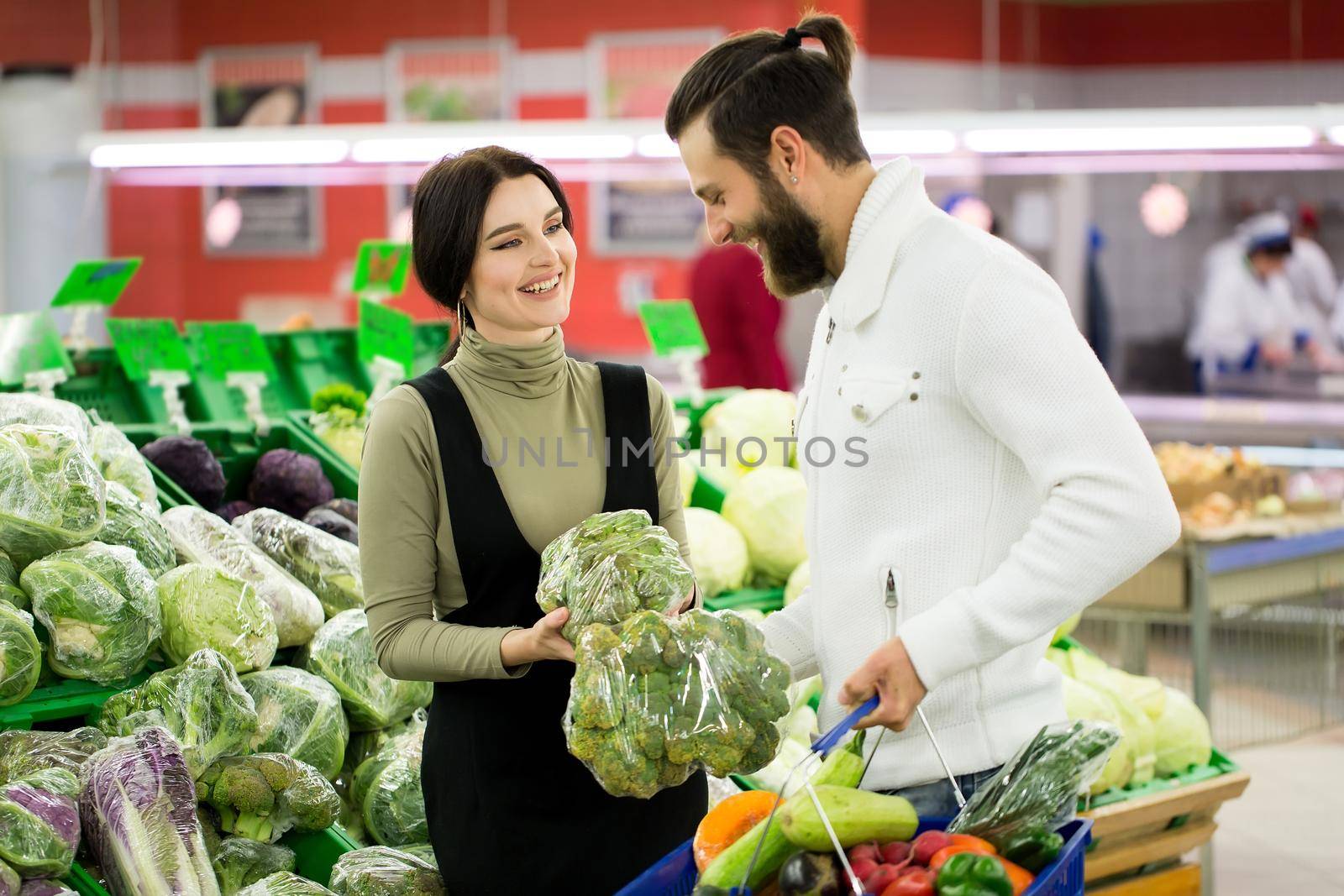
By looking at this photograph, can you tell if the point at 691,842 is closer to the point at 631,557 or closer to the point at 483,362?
the point at 631,557

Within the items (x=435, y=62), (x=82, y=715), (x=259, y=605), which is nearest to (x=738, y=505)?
(x=259, y=605)

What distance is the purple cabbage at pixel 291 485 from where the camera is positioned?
318 centimetres

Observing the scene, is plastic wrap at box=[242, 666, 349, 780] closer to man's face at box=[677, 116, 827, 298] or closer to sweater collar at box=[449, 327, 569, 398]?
sweater collar at box=[449, 327, 569, 398]

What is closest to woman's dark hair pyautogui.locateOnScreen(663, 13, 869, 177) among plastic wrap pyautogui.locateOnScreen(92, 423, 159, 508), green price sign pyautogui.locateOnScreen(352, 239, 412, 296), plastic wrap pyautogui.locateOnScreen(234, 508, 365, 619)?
plastic wrap pyautogui.locateOnScreen(234, 508, 365, 619)

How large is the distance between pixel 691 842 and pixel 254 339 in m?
2.44

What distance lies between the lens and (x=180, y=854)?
2.03 meters

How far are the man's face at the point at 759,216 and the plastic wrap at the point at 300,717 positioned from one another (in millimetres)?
1310

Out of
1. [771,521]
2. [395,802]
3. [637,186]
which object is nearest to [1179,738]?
[771,521]

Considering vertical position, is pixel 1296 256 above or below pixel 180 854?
above

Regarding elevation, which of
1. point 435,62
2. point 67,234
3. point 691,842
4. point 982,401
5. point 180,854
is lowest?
point 180,854

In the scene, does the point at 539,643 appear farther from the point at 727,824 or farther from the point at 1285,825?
the point at 1285,825

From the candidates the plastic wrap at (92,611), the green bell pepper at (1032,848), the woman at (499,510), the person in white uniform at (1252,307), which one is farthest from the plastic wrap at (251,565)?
the person in white uniform at (1252,307)

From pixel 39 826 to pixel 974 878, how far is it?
1.33m

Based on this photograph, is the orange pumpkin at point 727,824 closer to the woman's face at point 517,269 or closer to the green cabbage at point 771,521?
the woman's face at point 517,269
